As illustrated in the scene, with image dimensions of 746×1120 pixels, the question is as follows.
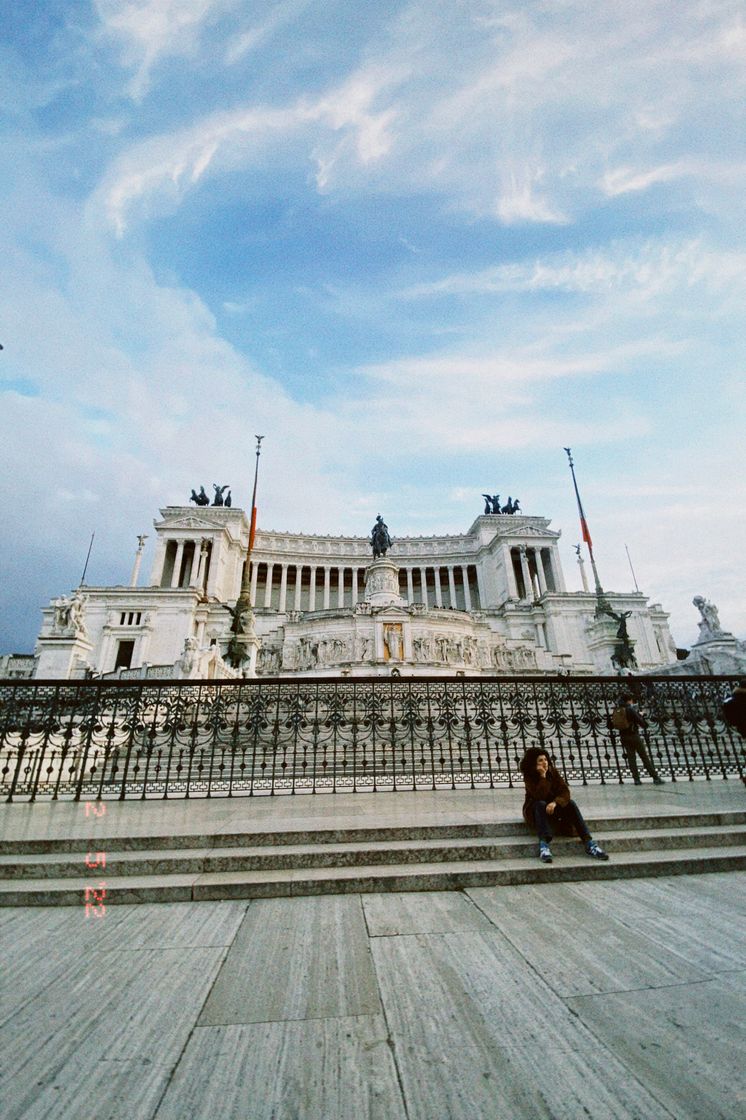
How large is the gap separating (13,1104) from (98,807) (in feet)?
19.5

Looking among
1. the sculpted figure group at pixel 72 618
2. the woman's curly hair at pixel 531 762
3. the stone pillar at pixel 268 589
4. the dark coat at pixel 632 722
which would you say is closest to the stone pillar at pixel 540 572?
the stone pillar at pixel 268 589

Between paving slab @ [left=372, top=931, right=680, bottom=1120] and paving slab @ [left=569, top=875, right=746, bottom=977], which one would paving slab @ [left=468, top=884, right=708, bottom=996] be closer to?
paving slab @ [left=569, top=875, right=746, bottom=977]

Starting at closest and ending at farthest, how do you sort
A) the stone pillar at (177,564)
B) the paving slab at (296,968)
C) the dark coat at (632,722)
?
1. the paving slab at (296,968)
2. the dark coat at (632,722)
3. the stone pillar at (177,564)

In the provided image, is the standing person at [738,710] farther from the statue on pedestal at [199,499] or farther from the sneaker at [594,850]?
the statue on pedestal at [199,499]

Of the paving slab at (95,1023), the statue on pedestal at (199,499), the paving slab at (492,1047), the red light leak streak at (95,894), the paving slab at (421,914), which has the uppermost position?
the statue on pedestal at (199,499)

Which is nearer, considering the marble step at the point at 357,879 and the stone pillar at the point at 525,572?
the marble step at the point at 357,879

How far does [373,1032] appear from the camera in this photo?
7.57 ft

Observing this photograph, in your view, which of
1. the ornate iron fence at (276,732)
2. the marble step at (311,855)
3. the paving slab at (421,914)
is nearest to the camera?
the paving slab at (421,914)

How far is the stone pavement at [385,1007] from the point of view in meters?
1.87

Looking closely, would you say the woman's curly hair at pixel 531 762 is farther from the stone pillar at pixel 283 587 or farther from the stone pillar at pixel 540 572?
the stone pillar at pixel 283 587

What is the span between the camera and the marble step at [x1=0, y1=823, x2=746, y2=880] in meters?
4.50

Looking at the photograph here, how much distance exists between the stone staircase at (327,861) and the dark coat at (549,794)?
0.15 metres

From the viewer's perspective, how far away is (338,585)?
7369 cm

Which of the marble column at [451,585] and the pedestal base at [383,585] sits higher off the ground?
the marble column at [451,585]
